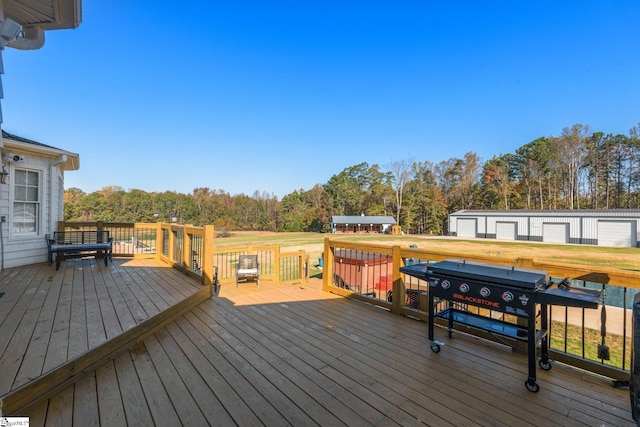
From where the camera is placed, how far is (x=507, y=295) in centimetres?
222

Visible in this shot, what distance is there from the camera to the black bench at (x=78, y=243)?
18.0 ft

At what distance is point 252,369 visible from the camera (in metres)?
2.34

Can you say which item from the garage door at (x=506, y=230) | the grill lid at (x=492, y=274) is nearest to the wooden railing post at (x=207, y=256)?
the grill lid at (x=492, y=274)

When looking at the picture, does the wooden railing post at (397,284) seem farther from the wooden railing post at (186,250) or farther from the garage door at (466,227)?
the garage door at (466,227)

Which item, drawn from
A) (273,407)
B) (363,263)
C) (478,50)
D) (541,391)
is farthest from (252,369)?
(478,50)

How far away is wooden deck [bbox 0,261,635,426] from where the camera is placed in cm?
174

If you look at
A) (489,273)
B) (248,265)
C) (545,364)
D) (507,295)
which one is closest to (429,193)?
(248,265)

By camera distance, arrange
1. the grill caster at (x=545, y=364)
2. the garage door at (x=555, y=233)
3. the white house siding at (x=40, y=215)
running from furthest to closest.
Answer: the garage door at (x=555, y=233) < the white house siding at (x=40, y=215) < the grill caster at (x=545, y=364)

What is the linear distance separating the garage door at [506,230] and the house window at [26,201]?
33755 mm

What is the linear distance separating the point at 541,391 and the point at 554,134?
4434 cm

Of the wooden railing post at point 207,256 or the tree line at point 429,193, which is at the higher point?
the tree line at point 429,193

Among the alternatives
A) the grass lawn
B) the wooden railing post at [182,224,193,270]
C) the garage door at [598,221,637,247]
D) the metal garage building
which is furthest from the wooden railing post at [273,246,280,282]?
the garage door at [598,221,637,247]

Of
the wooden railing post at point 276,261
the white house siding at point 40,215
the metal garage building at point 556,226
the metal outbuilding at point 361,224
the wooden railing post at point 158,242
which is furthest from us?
the metal outbuilding at point 361,224

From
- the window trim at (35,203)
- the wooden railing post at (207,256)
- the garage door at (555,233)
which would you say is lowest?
the garage door at (555,233)
